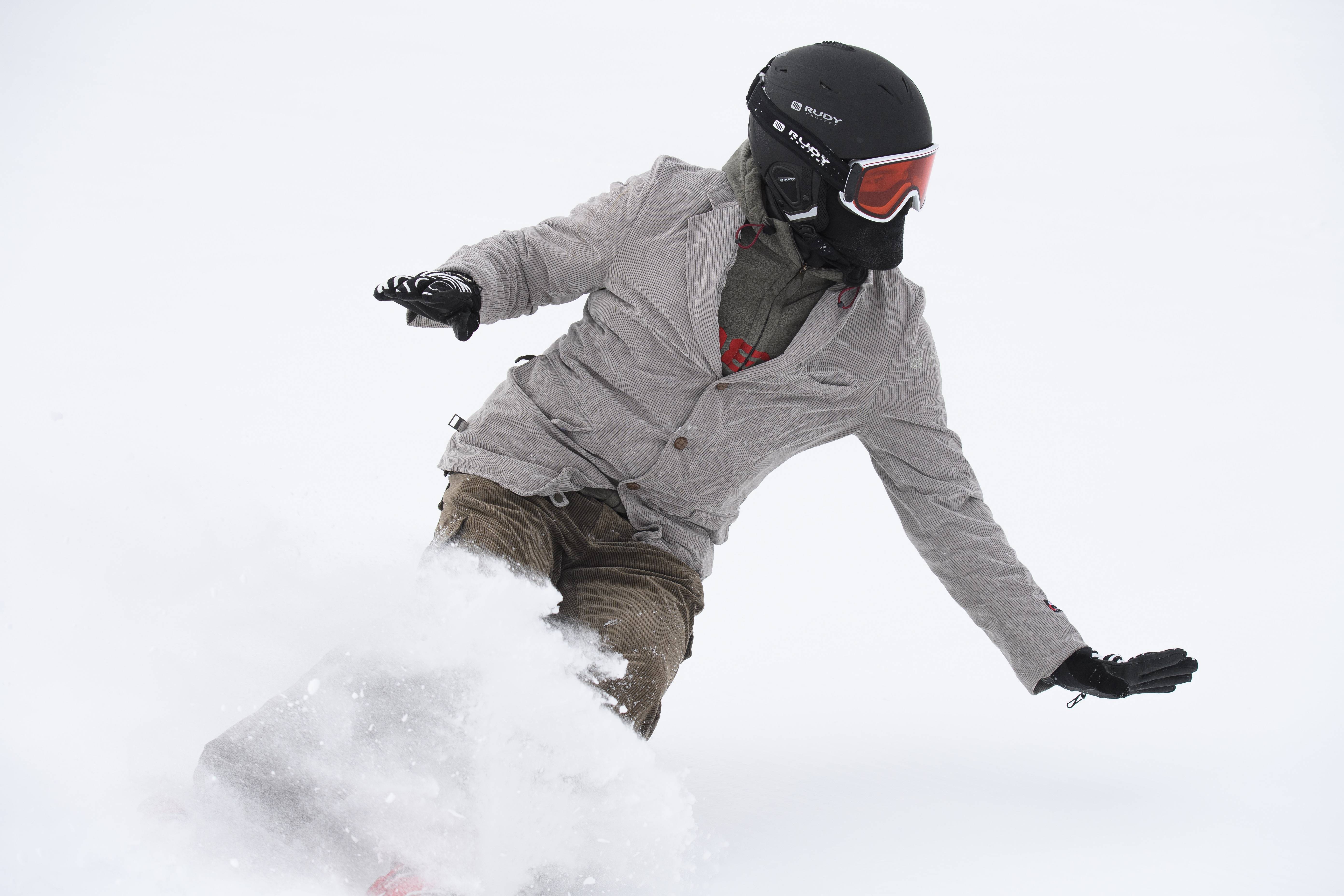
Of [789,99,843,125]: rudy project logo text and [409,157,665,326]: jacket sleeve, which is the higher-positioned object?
[789,99,843,125]: rudy project logo text

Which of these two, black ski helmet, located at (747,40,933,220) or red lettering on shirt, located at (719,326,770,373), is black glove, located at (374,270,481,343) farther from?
black ski helmet, located at (747,40,933,220)

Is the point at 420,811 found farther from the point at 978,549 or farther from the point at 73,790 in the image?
the point at 978,549

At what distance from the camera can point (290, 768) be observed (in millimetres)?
2006

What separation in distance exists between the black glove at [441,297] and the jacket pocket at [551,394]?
0.89 ft

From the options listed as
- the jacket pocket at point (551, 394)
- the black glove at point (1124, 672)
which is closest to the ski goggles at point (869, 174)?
the jacket pocket at point (551, 394)

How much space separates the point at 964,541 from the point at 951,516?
0.07 metres

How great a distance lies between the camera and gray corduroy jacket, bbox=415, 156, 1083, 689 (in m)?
2.39

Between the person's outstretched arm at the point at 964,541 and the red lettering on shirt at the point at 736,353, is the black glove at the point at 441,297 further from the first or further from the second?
the person's outstretched arm at the point at 964,541

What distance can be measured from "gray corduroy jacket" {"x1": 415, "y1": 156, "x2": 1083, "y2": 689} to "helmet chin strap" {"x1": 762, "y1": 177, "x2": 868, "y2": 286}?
6 centimetres

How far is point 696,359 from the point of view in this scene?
238 centimetres

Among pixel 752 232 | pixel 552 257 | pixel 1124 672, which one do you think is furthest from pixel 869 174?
pixel 1124 672

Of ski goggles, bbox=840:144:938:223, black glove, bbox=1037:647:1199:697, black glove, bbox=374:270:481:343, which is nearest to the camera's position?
black glove, bbox=374:270:481:343

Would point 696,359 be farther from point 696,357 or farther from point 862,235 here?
point 862,235

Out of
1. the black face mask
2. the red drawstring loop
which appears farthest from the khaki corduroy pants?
the black face mask
